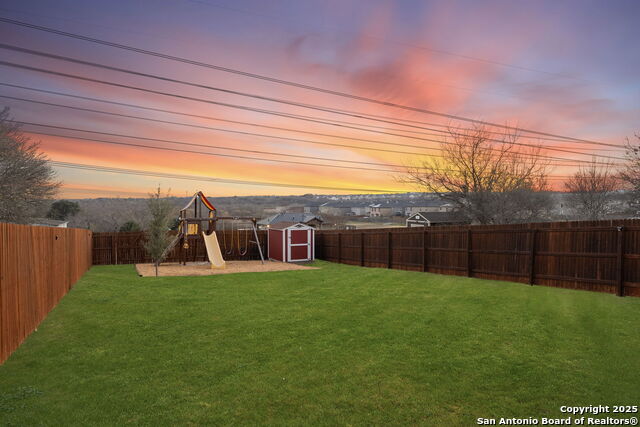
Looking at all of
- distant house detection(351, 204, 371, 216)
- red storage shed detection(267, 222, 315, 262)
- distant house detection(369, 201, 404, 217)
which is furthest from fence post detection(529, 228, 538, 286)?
distant house detection(351, 204, 371, 216)

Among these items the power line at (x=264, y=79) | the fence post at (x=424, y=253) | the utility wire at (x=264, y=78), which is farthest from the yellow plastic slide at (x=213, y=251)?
the fence post at (x=424, y=253)

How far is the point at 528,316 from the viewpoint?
7.17 m

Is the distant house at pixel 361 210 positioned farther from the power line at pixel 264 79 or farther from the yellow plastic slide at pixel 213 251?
the yellow plastic slide at pixel 213 251

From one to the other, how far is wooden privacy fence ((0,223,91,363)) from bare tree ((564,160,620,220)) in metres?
38.6

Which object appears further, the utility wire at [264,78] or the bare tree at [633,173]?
the bare tree at [633,173]

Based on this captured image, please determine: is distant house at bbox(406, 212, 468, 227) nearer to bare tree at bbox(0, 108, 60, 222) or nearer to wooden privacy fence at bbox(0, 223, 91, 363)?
wooden privacy fence at bbox(0, 223, 91, 363)

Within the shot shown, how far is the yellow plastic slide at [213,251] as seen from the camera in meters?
19.0

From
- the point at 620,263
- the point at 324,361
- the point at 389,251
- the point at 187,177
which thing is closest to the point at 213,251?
the point at 389,251

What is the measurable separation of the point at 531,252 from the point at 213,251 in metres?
14.7

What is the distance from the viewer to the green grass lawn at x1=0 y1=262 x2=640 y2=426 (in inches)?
144

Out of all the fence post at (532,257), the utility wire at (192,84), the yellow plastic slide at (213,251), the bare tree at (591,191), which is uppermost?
the utility wire at (192,84)

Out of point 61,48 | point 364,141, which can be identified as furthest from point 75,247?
point 364,141

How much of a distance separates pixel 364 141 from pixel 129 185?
19.2m

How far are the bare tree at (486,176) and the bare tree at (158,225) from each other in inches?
606
